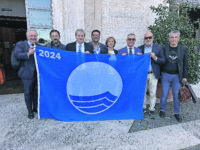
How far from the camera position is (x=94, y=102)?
306 centimetres

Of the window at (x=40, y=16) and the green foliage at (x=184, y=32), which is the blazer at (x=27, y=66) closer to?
the window at (x=40, y=16)

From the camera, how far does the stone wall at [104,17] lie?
478cm

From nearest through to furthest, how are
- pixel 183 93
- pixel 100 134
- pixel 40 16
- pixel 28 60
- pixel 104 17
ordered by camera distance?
pixel 100 134
pixel 28 60
pixel 183 93
pixel 40 16
pixel 104 17

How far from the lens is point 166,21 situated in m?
4.26

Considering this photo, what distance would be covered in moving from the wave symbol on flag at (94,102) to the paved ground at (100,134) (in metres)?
0.27

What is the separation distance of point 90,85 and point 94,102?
1.21 feet

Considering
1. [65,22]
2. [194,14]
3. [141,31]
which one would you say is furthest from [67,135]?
[194,14]

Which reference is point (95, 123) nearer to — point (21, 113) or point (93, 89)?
point (93, 89)

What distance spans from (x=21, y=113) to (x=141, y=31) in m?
4.77

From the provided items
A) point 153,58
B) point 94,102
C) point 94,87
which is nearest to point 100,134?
point 94,102

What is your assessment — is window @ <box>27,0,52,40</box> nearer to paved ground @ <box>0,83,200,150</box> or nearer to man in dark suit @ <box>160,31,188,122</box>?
paved ground @ <box>0,83,200,150</box>

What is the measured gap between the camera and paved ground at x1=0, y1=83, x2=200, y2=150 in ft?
7.88

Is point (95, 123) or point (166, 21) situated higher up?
point (166, 21)

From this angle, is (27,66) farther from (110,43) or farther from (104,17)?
(104,17)
